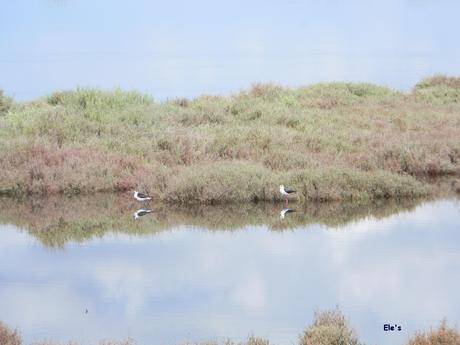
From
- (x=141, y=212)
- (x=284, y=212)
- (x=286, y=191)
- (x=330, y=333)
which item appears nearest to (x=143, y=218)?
(x=141, y=212)

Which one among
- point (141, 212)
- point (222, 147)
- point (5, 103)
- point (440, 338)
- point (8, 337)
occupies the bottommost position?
point (440, 338)

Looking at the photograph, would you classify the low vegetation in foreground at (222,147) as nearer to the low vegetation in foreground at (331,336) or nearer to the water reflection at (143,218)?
the water reflection at (143,218)

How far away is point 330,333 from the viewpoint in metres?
10.5

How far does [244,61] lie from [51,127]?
22.0 m

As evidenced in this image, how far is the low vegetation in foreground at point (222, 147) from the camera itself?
1831 cm

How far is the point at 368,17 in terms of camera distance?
6706 centimetres

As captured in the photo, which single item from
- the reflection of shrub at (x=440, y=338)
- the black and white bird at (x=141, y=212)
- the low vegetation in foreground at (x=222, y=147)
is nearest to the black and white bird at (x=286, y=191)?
the low vegetation in foreground at (x=222, y=147)

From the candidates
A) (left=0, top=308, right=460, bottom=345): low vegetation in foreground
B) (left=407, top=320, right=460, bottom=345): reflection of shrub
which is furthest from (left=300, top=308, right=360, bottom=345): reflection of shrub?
(left=407, top=320, right=460, bottom=345): reflection of shrub

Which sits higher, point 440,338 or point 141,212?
point 141,212

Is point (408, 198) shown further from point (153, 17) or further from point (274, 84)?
point (153, 17)

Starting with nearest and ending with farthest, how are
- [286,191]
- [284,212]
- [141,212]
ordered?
[284,212]
[141,212]
[286,191]

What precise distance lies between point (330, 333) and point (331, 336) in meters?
0.03

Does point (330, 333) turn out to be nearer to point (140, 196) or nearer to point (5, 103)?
point (140, 196)

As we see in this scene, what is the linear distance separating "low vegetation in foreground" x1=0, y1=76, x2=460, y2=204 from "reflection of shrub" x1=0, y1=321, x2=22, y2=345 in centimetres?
731
